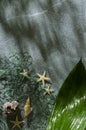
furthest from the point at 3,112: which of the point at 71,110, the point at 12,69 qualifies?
the point at 71,110

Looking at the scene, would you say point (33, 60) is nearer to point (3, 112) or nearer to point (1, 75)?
point (1, 75)

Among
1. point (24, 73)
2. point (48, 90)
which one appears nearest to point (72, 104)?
point (48, 90)

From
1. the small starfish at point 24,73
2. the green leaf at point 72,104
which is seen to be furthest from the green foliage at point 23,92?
the green leaf at point 72,104

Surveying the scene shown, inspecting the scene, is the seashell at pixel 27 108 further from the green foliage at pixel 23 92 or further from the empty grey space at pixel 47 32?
the empty grey space at pixel 47 32

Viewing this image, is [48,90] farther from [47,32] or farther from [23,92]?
[47,32]

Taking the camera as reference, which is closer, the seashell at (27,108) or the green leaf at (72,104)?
the green leaf at (72,104)

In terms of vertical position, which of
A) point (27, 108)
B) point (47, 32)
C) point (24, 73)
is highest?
point (47, 32)

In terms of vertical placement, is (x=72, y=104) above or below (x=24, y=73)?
below
